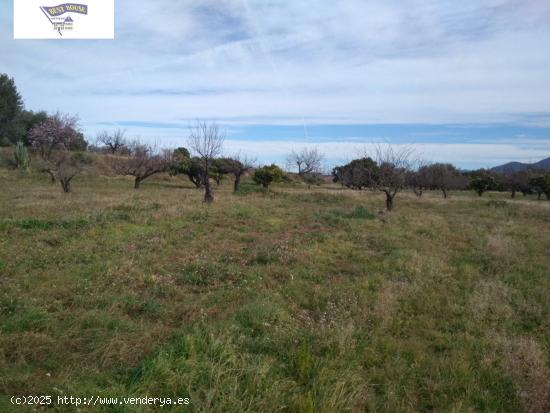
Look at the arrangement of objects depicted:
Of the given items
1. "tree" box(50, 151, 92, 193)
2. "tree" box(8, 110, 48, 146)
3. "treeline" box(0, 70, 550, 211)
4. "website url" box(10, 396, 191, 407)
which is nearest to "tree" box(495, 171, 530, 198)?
"treeline" box(0, 70, 550, 211)

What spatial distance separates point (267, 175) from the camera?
1380 inches

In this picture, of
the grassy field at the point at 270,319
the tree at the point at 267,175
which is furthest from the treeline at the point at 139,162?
the grassy field at the point at 270,319

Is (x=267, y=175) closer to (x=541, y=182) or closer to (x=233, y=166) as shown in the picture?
(x=233, y=166)

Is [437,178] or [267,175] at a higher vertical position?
[437,178]

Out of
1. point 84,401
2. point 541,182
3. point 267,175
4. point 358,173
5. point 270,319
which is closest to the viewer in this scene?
point 84,401

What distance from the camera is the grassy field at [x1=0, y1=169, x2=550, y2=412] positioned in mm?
3807

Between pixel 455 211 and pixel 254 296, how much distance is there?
19710 millimetres

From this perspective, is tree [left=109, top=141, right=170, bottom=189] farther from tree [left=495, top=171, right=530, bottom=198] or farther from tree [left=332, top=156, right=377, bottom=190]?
tree [left=495, top=171, right=530, bottom=198]

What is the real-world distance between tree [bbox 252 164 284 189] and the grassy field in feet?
76.0

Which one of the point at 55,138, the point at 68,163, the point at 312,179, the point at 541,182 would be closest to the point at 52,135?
the point at 55,138

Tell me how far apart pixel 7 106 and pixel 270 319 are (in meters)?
41.9

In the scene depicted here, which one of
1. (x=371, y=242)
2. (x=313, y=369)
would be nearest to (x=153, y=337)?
(x=313, y=369)

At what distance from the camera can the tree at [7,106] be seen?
36250mm

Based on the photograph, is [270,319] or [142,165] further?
[142,165]
